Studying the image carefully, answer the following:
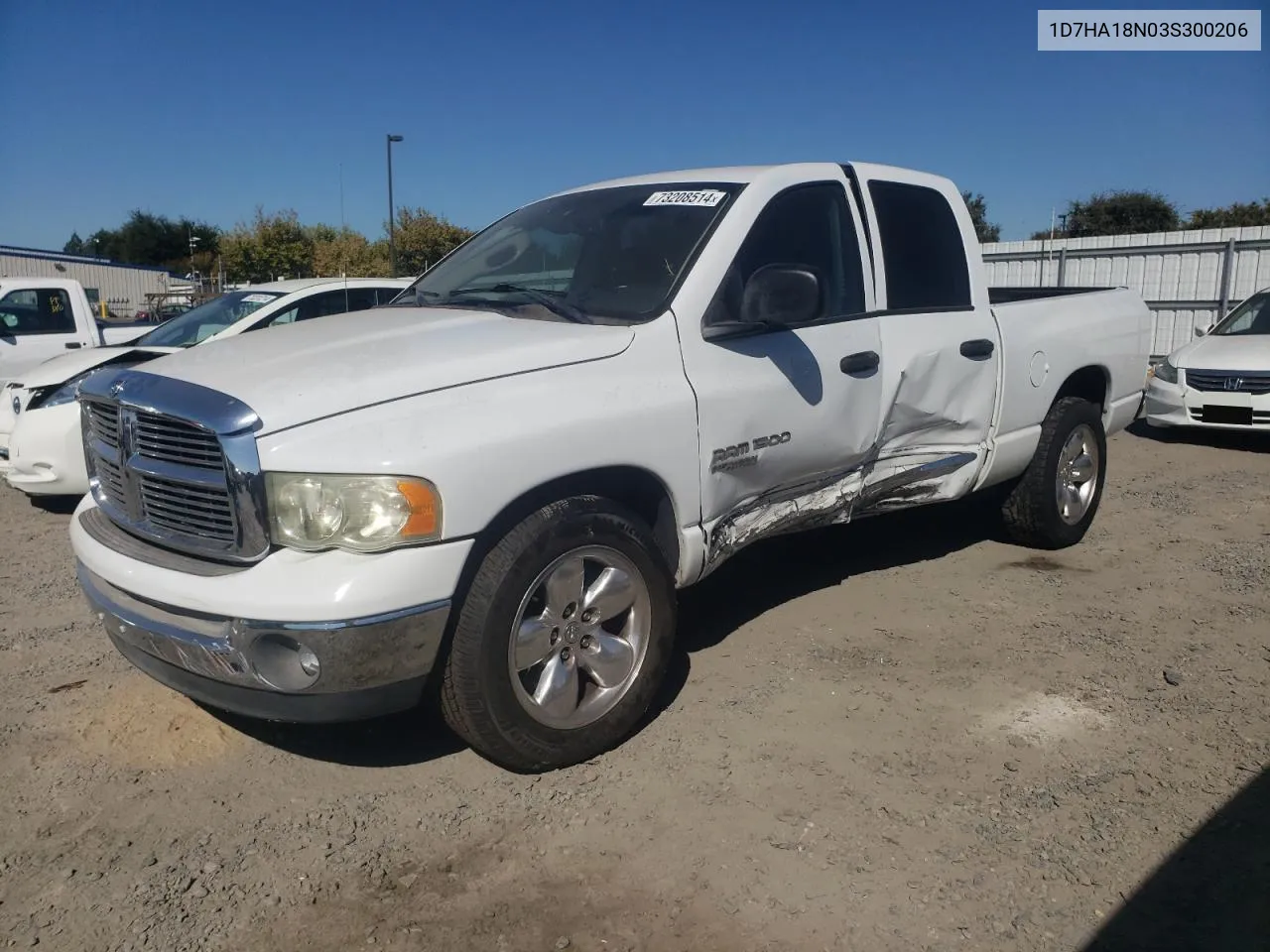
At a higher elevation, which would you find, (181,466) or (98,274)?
(98,274)

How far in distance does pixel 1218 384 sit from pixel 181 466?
9774 millimetres

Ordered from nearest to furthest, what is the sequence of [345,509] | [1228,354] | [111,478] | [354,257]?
[345,509] < [111,478] < [1228,354] < [354,257]

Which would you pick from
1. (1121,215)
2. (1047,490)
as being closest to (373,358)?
(1047,490)

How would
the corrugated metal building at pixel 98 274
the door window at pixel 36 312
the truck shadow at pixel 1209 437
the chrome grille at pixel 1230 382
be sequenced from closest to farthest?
1. the chrome grille at pixel 1230 382
2. the truck shadow at pixel 1209 437
3. the door window at pixel 36 312
4. the corrugated metal building at pixel 98 274

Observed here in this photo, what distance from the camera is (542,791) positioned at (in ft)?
10.6

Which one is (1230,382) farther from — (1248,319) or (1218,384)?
(1248,319)

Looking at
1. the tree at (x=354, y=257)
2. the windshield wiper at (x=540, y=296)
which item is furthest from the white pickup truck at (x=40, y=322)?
the tree at (x=354, y=257)

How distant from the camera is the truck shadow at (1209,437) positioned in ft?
32.6

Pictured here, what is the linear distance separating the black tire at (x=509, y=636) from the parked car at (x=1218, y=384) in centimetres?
835

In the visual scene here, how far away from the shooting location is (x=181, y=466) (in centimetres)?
299

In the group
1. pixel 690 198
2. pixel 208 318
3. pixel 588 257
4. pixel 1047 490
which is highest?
pixel 690 198

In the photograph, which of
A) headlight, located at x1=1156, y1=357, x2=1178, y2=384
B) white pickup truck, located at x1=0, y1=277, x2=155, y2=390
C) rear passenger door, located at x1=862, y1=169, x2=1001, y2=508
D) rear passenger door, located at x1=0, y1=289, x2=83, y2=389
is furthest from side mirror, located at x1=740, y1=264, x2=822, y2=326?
rear passenger door, located at x1=0, y1=289, x2=83, y2=389

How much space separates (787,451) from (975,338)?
5.05 ft

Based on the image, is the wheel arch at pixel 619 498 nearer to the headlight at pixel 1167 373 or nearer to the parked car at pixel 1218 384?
the parked car at pixel 1218 384
